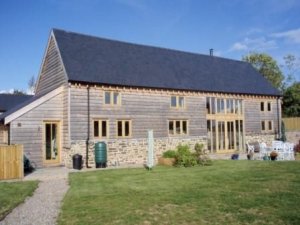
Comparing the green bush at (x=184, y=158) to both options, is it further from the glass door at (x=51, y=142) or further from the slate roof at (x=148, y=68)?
the glass door at (x=51, y=142)

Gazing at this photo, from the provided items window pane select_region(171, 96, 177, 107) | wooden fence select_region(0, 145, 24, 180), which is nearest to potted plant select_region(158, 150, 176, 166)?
window pane select_region(171, 96, 177, 107)

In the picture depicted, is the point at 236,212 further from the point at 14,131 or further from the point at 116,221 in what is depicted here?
the point at 14,131

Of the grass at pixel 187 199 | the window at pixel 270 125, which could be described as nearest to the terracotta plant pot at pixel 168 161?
the grass at pixel 187 199

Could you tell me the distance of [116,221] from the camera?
308 inches

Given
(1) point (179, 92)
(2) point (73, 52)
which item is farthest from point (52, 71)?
(1) point (179, 92)

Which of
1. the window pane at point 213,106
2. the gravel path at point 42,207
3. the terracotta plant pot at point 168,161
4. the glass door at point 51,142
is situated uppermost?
the window pane at point 213,106

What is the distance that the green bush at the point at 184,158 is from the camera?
18469 mm

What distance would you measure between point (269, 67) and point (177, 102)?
1410 inches

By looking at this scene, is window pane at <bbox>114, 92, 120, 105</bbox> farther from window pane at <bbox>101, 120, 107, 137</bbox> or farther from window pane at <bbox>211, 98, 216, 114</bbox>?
window pane at <bbox>211, 98, 216, 114</bbox>

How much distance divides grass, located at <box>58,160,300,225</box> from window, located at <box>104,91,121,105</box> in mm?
7711

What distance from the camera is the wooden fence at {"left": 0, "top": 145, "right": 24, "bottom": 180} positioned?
14539mm

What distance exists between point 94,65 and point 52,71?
302 cm

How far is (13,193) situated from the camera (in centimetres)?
1142

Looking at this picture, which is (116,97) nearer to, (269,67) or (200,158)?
(200,158)
